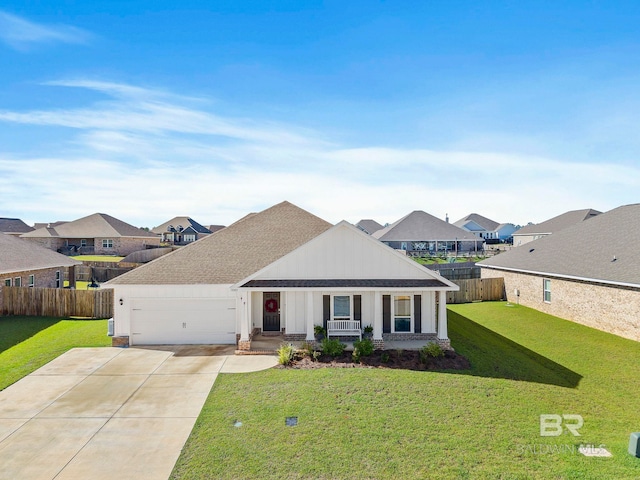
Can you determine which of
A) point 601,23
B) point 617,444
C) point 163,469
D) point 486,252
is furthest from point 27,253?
point 486,252

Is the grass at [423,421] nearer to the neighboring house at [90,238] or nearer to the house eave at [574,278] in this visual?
the house eave at [574,278]

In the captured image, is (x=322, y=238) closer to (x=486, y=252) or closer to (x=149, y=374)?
(x=149, y=374)

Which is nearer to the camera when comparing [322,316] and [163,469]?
[163,469]

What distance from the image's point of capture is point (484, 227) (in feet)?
254

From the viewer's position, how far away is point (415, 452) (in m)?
7.12

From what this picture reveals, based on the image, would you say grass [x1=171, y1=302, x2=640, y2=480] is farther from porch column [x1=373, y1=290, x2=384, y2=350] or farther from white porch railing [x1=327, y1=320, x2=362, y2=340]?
white porch railing [x1=327, y1=320, x2=362, y2=340]

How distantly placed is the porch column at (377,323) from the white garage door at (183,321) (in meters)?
5.97

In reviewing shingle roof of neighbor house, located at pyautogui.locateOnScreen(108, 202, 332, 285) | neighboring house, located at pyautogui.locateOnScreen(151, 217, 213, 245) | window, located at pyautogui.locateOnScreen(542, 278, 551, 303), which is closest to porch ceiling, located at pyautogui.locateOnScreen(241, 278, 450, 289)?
shingle roof of neighbor house, located at pyautogui.locateOnScreen(108, 202, 332, 285)

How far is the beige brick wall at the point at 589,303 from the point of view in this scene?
609 inches

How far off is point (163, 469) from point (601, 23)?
68.8 feet

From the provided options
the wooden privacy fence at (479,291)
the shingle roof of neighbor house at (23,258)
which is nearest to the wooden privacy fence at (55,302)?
the shingle roof of neighbor house at (23,258)

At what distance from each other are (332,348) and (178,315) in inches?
270

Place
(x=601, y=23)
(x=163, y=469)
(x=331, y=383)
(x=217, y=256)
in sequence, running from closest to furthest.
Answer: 1. (x=163, y=469)
2. (x=331, y=383)
3. (x=601, y=23)
4. (x=217, y=256)

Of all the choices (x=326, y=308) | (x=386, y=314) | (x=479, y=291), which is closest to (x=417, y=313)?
(x=386, y=314)
